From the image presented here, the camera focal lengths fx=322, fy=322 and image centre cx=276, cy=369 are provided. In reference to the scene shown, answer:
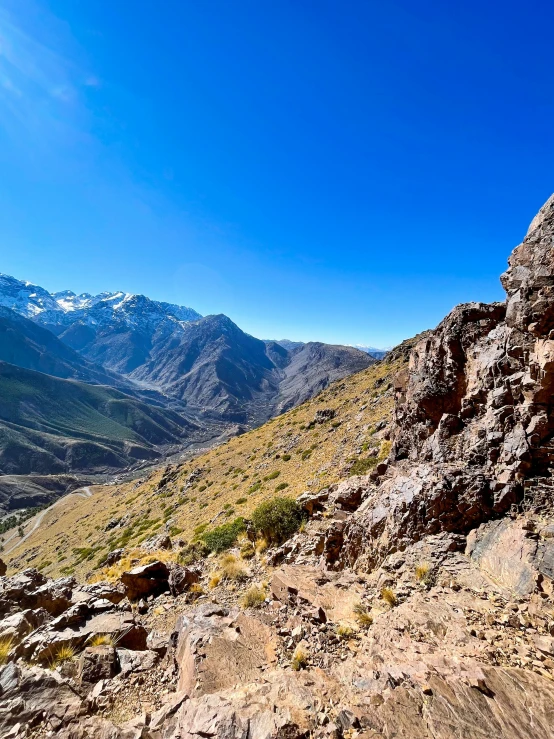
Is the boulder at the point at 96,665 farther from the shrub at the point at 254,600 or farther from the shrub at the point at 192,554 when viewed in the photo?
the shrub at the point at 192,554

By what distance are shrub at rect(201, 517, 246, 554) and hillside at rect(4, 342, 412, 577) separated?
3964 mm

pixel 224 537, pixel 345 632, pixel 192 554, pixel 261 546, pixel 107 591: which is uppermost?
pixel 345 632

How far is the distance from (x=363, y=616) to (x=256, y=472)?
30691 mm

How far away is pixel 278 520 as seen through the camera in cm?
1891

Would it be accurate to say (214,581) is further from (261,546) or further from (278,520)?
(278,520)

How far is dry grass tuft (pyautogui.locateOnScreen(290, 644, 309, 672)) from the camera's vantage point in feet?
25.1

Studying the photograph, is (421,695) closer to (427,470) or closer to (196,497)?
(427,470)

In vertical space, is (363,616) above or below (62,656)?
above

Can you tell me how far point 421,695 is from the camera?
6.00 metres

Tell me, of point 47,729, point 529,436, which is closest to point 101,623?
point 47,729

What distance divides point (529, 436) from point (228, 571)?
1411cm

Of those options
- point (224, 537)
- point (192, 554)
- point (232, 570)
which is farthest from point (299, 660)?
point (192, 554)

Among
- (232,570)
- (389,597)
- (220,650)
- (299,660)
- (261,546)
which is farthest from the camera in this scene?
(261,546)

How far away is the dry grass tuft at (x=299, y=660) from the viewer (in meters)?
7.66
